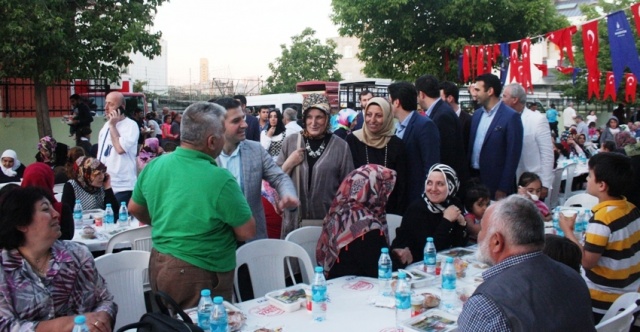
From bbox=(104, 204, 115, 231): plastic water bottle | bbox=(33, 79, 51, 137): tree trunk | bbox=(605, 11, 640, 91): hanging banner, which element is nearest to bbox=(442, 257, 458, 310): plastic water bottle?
bbox=(104, 204, 115, 231): plastic water bottle

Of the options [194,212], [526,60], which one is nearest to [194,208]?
[194,212]

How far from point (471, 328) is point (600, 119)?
96.2 feet

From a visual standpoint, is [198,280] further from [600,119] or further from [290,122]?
[600,119]

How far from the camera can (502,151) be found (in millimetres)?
5391

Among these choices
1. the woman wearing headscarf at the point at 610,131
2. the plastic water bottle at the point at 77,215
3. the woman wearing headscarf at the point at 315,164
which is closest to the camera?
the woman wearing headscarf at the point at 315,164

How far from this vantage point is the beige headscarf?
4633 millimetres

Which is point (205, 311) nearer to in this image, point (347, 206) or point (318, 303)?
point (318, 303)

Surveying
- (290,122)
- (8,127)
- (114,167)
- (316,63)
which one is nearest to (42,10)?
(8,127)

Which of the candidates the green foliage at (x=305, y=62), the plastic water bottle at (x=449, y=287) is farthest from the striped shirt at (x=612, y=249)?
the green foliage at (x=305, y=62)

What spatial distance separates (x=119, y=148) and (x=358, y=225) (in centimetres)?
336

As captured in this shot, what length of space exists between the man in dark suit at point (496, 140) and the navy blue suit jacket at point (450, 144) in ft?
0.79

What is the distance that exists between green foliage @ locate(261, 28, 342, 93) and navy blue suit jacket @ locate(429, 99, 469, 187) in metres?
33.7

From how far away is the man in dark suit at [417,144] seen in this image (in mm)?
4836

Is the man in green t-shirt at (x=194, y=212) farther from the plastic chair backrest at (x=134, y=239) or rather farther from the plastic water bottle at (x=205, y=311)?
the plastic chair backrest at (x=134, y=239)
